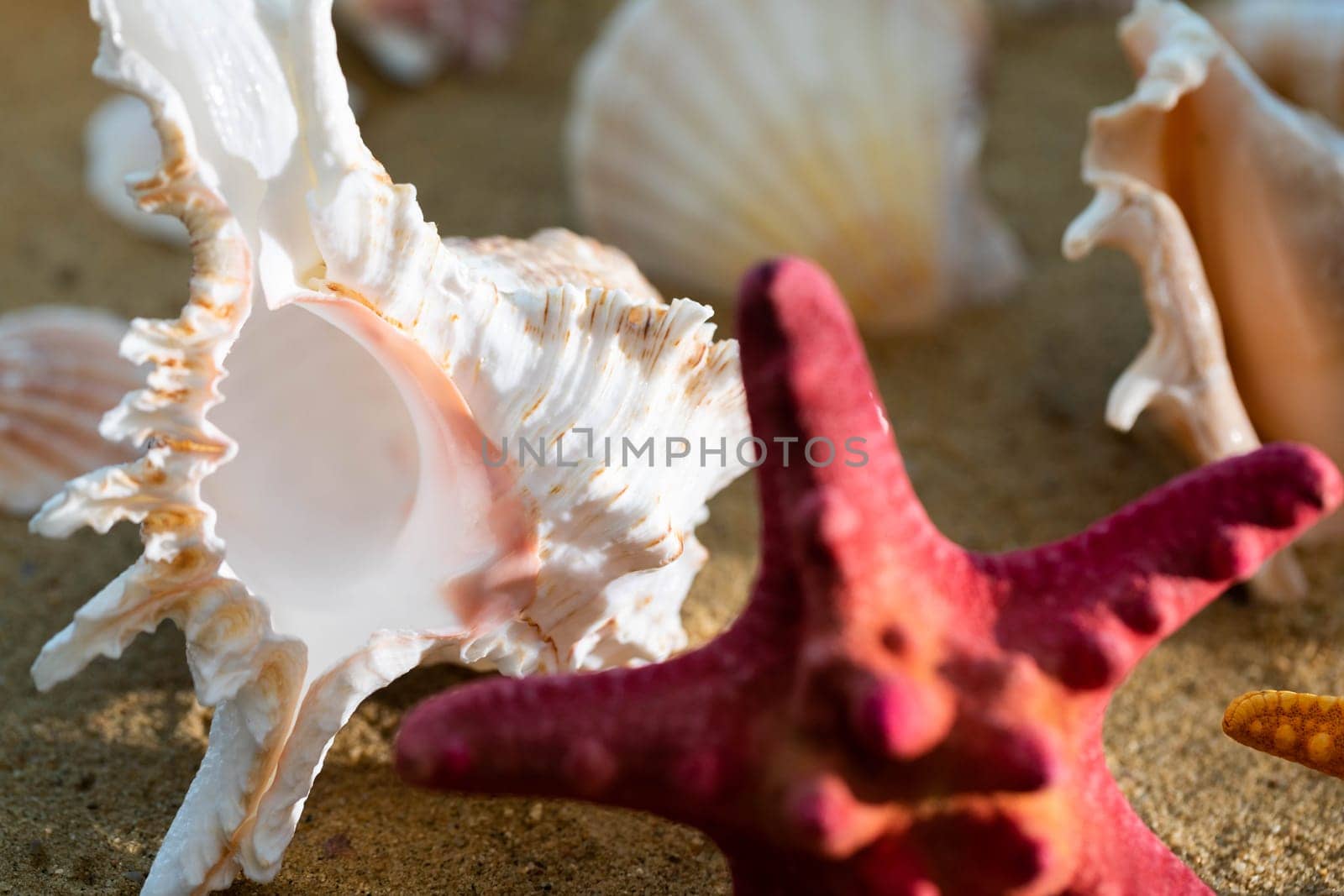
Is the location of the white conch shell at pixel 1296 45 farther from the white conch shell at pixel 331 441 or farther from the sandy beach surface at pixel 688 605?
the white conch shell at pixel 331 441

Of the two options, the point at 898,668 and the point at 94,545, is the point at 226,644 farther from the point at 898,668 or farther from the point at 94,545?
the point at 94,545

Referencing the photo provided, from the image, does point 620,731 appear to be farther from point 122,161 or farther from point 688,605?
point 122,161

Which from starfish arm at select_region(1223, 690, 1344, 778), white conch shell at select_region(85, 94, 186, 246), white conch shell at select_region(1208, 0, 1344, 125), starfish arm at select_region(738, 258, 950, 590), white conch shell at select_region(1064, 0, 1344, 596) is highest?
white conch shell at select_region(85, 94, 186, 246)

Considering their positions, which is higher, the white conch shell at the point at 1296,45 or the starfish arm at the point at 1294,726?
the white conch shell at the point at 1296,45

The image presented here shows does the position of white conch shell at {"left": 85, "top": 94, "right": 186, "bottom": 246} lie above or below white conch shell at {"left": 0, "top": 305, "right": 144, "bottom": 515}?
above

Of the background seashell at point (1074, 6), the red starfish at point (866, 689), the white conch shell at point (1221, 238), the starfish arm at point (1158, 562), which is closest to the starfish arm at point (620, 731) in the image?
the red starfish at point (866, 689)

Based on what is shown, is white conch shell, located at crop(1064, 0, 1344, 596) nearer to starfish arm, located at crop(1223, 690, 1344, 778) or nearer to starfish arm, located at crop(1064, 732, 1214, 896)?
starfish arm, located at crop(1223, 690, 1344, 778)

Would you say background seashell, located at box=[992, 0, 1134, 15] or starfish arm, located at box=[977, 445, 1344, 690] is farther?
background seashell, located at box=[992, 0, 1134, 15]

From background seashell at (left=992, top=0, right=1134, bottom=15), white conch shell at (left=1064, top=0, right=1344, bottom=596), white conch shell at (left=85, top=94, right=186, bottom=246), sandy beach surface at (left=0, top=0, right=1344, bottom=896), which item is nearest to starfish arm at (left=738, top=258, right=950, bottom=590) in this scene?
sandy beach surface at (left=0, top=0, right=1344, bottom=896)
